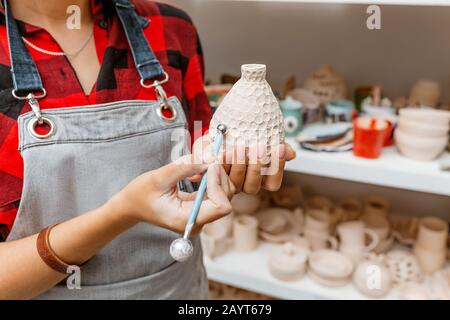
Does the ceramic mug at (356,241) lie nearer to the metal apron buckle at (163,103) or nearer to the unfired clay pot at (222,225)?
the unfired clay pot at (222,225)

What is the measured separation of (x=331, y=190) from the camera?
1.32 meters

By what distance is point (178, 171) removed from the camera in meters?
0.49

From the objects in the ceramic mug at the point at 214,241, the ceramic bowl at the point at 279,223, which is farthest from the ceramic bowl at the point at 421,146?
the ceramic mug at the point at 214,241

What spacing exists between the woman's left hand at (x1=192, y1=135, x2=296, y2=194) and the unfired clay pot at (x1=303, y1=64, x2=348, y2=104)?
0.62 m

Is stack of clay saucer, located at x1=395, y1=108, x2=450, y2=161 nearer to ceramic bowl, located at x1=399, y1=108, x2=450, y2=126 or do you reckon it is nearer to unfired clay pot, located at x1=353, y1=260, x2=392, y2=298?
ceramic bowl, located at x1=399, y1=108, x2=450, y2=126

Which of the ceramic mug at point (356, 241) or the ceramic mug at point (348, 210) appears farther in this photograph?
the ceramic mug at point (348, 210)

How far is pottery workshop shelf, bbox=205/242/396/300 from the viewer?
1.03 meters

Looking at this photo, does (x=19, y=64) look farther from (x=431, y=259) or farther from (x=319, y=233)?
(x=431, y=259)

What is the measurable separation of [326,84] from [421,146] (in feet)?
0.96

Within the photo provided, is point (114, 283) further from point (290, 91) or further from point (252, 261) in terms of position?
point (290, 91)

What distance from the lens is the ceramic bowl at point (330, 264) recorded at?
1.03 m

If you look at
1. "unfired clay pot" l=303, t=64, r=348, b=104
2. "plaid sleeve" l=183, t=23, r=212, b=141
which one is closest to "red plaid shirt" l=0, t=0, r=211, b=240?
"plaid sleeve" l=183, t=23, r=212, b=141

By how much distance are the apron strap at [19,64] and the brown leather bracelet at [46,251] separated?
177 millimetres

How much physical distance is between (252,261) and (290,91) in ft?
1.41
